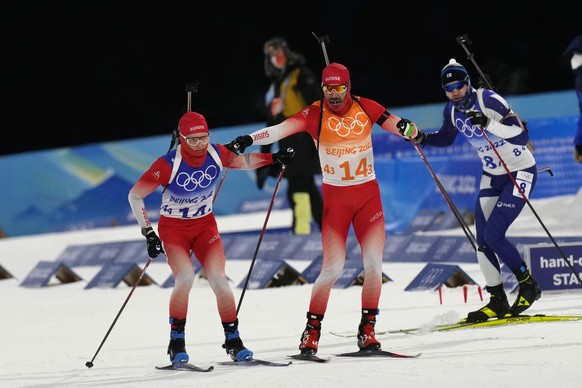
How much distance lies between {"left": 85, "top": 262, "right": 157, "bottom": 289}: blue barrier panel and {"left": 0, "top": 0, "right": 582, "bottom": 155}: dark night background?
10554mm

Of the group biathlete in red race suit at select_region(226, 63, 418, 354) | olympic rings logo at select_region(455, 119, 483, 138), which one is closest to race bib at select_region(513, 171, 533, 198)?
olympic rings logo at select_region(455, 119, 483, 138)

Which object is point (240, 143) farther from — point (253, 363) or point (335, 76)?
point (253, 363)

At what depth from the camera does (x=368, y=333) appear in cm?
762

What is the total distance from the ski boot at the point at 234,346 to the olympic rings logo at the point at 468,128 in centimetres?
238

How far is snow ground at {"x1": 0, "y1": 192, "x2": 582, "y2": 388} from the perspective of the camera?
6590 millimetres

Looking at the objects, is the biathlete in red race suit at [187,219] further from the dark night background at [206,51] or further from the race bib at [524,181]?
the dark night background at [206,51]

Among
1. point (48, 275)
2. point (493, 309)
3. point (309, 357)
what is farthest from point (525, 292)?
point (48, 275)

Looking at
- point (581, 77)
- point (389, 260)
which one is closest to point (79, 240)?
point (389, 260)

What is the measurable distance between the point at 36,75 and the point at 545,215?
14272mm

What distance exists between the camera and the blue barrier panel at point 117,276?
535 inches

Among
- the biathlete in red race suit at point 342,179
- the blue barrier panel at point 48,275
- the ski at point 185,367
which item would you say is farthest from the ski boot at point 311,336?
the blue barrier panel at point 48,275

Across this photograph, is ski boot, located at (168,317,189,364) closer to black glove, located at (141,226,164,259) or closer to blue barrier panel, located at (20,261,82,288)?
black glove, located at (141,226,164,259)

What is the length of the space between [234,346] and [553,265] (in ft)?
10.7

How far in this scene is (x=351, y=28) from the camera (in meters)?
24.7
